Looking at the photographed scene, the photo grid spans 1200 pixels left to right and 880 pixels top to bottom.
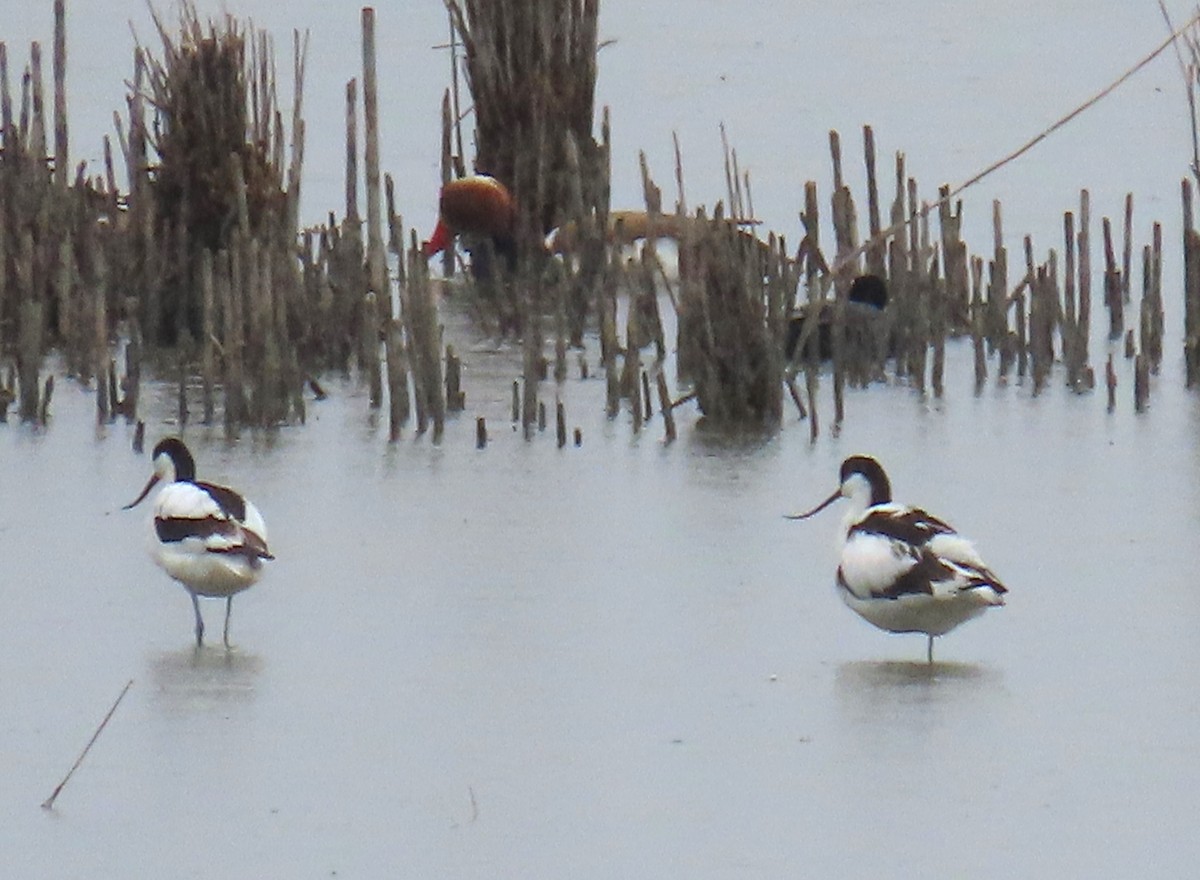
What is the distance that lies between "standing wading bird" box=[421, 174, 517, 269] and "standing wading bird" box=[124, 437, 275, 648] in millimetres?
6495

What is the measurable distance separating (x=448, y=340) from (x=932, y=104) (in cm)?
699

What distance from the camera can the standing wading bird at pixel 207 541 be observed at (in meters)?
7.65

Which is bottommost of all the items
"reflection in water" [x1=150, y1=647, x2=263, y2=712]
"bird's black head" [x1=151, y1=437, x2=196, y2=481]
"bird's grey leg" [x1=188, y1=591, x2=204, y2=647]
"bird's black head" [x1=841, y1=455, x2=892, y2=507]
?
"reflection in water" [x1=150, y1=647, x2=263, y2=712]

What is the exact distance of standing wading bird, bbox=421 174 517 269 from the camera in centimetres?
1438

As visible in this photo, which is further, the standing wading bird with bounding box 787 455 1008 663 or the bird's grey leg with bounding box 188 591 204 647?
the bird's grey leg with bounding box 188 591 204 647

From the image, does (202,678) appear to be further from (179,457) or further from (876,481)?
(876,481)

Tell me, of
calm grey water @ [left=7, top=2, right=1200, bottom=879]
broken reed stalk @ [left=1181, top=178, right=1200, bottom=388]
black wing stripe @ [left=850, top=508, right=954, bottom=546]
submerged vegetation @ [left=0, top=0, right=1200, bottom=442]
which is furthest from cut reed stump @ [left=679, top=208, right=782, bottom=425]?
black wing stripe @ [left=850, top=508, right=954, bottom=546]

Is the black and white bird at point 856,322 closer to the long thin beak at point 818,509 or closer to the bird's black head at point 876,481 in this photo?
the long thin beak at point 818,509

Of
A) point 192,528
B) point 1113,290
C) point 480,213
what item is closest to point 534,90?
point 480,213

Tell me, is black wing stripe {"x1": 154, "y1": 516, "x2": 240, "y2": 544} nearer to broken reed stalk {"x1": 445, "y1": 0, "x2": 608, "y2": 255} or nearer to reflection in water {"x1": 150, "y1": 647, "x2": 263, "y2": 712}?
reflection in water {"x1": 150, "y1": 647, "x2": 263, "y2": 712}

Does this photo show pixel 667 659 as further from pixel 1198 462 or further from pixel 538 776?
pixel 1198 462

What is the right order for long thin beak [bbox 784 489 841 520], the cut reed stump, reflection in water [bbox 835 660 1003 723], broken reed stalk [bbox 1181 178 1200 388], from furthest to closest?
1. broken reed stalk [bbox 1181 178 1200 388]
2. the cut reed stump
3. long thin beak [bbox 784 489 841 520]
4. reflection in water [bbox 835 660 1003 723]

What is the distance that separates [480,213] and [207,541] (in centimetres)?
692

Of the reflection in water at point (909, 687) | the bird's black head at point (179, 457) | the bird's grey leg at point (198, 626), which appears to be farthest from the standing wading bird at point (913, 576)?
the bird's black head at point (179, 457)
